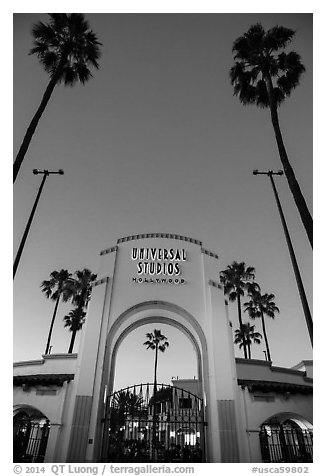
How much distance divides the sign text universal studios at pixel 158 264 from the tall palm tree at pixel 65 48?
867 cm

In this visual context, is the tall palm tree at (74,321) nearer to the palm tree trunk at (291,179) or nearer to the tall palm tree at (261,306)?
the tall palm tree at (261,306)

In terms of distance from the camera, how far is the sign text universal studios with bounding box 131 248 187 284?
15.4 m

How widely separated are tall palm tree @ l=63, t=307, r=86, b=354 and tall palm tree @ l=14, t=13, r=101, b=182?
936 inches

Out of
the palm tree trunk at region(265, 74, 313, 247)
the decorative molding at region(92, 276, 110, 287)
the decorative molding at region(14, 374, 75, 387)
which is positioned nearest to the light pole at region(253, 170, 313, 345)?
the palm tree trunk at region(265, 74, 313, 247)

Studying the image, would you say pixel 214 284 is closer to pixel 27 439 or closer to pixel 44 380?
pixel 44 380

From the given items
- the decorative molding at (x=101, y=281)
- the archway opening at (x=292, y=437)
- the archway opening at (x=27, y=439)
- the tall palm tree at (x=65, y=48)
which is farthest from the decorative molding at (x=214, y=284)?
the tall palm tree at (x=65, y=48)

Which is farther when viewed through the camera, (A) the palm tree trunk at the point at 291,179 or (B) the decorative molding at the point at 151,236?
(B) the decorative molding at the point at 151,236

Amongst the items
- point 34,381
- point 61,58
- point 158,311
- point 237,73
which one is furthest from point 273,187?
point 34,381

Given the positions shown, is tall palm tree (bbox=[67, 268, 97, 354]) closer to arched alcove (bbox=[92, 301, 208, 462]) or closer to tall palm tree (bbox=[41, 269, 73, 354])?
tall palm tree (bbox=[41, 269, 73, 354])

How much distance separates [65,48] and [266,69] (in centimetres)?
1041

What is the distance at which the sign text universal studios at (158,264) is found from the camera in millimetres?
15430

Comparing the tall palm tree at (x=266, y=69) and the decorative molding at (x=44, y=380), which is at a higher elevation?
the tall palm tree at (x=266, y=69)

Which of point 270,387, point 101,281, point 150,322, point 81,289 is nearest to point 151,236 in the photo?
point 101,281
